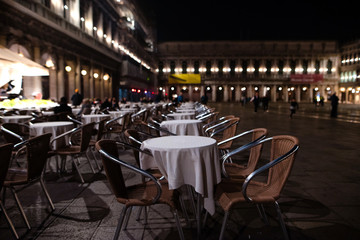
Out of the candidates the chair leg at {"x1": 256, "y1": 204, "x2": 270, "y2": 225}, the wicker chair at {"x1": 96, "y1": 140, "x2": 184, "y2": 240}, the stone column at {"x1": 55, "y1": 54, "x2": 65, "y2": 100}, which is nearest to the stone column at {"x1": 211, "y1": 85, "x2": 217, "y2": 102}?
the stone column at {"x1": 55, "y1": 54, "x2": 65, "y2": 100}

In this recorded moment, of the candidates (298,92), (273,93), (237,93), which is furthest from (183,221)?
(298,92)

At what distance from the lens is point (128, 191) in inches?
111

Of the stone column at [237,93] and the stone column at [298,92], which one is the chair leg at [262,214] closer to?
the stone column at [237,93]

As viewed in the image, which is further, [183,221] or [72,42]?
[72,42]

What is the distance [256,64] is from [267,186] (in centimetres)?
6903

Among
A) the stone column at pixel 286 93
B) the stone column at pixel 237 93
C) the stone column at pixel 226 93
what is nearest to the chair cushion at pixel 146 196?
the stone column at pixel 226 93

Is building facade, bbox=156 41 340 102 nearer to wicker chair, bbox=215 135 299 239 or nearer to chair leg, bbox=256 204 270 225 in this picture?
chair leg, bbox=256 204 270 225

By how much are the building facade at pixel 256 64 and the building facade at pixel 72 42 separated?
3576 cm

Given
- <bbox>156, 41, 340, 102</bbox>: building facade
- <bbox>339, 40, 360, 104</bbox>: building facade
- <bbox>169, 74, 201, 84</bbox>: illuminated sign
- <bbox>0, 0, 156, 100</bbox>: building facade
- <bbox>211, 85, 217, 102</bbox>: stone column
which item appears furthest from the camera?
<bbox>211, 85, 217, 102</bbox>: stone column

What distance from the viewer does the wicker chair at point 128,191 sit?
96.1 inches

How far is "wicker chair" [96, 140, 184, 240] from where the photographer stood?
8.01ft

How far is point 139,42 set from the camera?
4103cm

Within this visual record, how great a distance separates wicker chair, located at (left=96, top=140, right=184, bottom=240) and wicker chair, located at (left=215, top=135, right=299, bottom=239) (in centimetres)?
44

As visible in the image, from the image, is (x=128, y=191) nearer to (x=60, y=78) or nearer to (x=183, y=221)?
(x=183, y=221)
